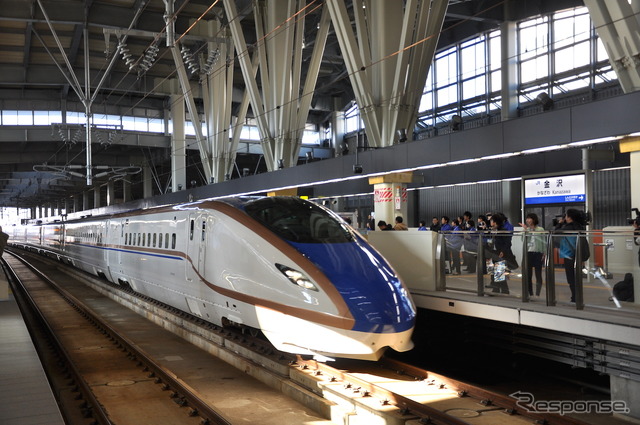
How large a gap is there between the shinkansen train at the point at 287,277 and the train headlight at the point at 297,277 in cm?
1

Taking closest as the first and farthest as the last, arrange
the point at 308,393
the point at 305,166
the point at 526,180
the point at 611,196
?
the point at 308,393 < the point at 526,180 < the point at 305,166 < the point at 611,196

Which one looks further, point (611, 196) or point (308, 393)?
point (611, 196)

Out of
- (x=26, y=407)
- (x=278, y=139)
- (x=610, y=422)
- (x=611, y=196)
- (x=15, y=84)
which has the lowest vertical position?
(x=610, y=422)

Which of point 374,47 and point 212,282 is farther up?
point 374,47

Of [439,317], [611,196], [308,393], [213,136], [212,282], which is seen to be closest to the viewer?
[308,393]

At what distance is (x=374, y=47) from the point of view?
671 inches

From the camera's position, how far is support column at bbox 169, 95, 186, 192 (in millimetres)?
34688

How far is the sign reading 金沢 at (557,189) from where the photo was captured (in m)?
14.2

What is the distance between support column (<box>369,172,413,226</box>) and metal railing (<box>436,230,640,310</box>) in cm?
646

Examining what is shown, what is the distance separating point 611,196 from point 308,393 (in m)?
19.1

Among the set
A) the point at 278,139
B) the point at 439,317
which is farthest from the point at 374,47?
the point at 439,317

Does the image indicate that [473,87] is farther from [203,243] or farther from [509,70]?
[203,243]

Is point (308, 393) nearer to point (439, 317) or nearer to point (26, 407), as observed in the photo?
point (26, 407)

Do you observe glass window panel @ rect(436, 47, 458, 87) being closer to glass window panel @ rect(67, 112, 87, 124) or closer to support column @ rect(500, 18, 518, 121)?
support column @ rect(500, 18, 518, 121)
